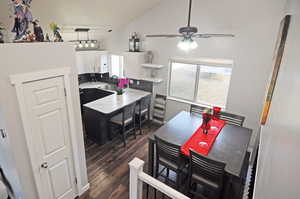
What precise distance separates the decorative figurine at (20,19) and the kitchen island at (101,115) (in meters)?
2.00

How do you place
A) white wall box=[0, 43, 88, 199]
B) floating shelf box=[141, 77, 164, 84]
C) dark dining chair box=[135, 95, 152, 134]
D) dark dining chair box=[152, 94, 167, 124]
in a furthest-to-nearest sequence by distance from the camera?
dark dining chair box=[152, 94, 167, 124] → floating shelf box=[141, 77, 164, 84] → dark dining chair box=[135, 95, 152, 134] → white wall box=[0, 43, 88, 199]

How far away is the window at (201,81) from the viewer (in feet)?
13.0

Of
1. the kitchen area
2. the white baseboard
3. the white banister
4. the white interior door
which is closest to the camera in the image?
the white banister

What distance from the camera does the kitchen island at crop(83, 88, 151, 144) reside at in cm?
367

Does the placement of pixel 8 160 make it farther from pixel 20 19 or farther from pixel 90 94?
pixel 90 94

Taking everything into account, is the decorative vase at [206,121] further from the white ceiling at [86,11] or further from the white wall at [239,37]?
the white ceiling at [86,11]

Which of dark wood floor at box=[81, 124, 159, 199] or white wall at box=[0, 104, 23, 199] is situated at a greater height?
white wall at box=[0, 104, 23, 199]

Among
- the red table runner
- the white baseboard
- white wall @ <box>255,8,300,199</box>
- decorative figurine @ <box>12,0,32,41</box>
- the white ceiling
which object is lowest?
the white baseboard

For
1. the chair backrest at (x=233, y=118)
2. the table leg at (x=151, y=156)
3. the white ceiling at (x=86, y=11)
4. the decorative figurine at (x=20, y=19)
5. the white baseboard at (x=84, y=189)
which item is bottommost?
the white baseboard at (x=84, y=189)

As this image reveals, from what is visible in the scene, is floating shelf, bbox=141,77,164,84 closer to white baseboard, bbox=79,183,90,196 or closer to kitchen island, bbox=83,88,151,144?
kitchen island, bbox=83,88,151,144

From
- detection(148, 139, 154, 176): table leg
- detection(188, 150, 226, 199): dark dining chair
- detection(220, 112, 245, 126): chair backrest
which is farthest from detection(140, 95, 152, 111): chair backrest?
detection(188, 150, 226, 199): dark dining chair

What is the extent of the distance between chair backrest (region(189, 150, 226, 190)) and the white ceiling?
113 inches

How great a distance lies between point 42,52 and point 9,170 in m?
1.50

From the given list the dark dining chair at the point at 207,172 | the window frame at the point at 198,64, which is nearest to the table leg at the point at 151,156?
the dark dining chair at the point at 207,172
